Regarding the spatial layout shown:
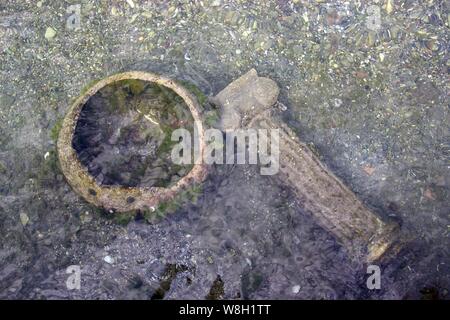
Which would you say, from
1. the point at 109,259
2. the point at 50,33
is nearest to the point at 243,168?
the point at 109,259

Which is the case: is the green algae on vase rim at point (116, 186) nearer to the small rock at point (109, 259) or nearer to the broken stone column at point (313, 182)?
the broken stone column at point (313, 182)

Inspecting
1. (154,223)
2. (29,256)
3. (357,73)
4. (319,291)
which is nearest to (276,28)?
(357,73)

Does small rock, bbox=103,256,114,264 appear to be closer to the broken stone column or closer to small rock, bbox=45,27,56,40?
the broken stone column

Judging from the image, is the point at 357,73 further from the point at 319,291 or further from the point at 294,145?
the point at 319,291

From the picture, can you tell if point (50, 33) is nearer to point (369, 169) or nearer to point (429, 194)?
point (369, 169)

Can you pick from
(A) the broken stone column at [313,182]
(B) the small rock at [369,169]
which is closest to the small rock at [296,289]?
(A) the broken stone column at [313,182]

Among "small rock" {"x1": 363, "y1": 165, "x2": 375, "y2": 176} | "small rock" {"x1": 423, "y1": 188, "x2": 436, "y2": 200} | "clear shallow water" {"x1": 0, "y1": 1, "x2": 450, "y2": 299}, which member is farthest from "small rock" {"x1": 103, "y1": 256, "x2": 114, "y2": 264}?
"small rock" {"x1": 423, "y1": 188, "x2": 436, "y2": 200}
